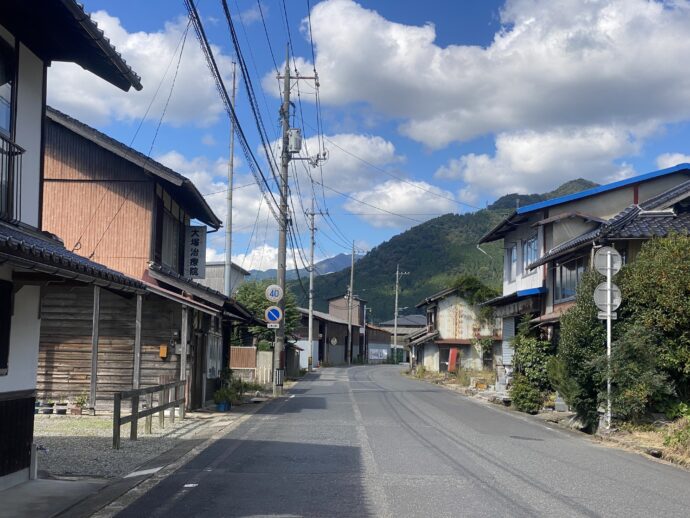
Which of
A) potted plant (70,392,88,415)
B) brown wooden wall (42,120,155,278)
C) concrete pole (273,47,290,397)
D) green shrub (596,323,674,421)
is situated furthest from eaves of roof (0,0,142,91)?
concrete pole (273,47,290,397)

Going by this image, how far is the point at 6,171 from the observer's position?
870 centimetres

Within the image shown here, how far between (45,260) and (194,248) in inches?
654

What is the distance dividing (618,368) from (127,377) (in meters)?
12.0

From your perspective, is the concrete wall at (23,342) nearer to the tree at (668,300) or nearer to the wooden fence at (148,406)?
the wooden fence at (148,406)

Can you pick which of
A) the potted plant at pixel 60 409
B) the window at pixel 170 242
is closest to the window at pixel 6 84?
the potted plant at pixel 60 409

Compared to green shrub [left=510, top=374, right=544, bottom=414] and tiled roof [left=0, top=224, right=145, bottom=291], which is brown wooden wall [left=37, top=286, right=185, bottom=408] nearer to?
tiled roof [left=0, top=224, right=145, bottom=291]

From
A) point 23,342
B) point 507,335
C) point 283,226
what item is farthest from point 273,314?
point 23,342

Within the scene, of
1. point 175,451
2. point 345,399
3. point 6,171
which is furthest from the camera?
point 345,399

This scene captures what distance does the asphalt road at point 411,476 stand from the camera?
807 cm

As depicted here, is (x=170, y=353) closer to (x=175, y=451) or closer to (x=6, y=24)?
(x=175, y=451)

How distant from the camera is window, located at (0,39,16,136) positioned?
8812 mm

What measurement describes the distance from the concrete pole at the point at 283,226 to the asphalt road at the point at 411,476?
10.5 metres

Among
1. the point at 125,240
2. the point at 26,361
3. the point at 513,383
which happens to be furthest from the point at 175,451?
the point at 513,383

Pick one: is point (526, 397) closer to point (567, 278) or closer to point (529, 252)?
point (567, 278)
